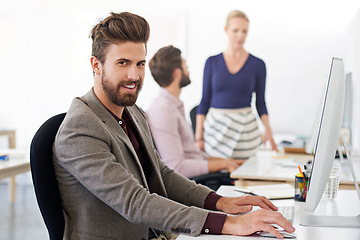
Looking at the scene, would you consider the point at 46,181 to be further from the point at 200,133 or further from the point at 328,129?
the point at 200,133

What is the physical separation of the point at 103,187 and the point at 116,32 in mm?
521

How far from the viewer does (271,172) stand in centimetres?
252

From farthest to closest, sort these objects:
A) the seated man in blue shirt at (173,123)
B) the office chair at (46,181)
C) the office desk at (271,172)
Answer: the seated man in blue shirt at (173,123)
the office desk at (271,172)
the office chair at (46,181)

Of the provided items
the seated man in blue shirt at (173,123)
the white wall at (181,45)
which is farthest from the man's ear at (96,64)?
the white wall at (181,45)

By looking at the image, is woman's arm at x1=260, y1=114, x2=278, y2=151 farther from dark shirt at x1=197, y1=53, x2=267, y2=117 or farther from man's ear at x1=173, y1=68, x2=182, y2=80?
man's ear at x1=173, y1=68, x2=182, y2=80

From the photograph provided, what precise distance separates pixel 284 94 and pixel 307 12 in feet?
2.88

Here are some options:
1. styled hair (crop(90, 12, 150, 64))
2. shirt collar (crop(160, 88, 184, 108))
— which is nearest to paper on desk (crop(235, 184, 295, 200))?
styled hair (crop(90, 12, 150, 64))

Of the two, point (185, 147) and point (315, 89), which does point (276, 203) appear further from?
point (315, 89)

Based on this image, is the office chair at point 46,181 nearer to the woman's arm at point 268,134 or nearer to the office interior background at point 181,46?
the woman's arm at point 268,134

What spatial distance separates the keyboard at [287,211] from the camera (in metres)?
1.51

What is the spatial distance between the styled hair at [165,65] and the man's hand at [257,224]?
5.24 feet

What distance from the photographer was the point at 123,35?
1.55 m

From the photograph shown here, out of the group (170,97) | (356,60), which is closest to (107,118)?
(356,60)

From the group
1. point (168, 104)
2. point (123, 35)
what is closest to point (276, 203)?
point (123, 35)
